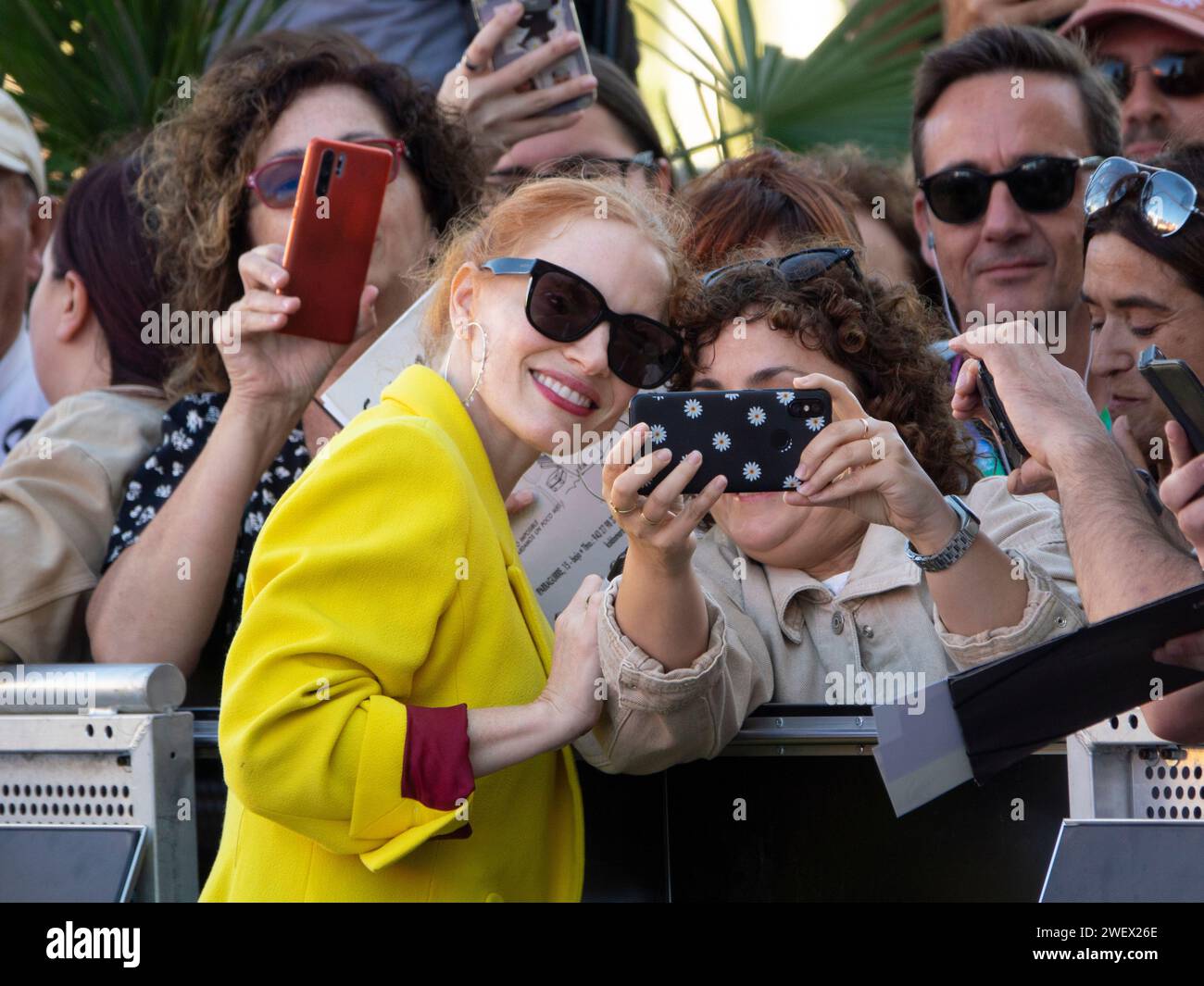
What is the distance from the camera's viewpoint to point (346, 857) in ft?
7.60

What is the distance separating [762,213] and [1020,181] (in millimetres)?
717

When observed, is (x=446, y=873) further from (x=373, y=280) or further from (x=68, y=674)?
(x=373, y=280)

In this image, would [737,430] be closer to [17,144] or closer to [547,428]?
[547,428]

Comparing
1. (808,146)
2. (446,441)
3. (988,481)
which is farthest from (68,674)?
(808,146)

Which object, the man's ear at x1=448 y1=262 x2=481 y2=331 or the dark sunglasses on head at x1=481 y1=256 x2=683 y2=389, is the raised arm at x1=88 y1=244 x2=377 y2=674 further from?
the dark sunglasses on head at x1=481 y1=256 x2=683 y2=389

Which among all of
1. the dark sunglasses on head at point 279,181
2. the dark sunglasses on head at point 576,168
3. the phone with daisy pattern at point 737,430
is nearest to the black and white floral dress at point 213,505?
the dark sunglasses on head at point 279,181

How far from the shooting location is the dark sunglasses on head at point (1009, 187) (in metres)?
3.66

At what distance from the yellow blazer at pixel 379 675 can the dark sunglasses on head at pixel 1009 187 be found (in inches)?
69.3

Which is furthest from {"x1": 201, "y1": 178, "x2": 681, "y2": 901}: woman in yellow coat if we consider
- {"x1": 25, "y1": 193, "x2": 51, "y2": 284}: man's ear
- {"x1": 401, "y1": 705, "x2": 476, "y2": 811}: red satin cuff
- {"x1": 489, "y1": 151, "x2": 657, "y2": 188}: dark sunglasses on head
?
{"x1": 25, "y1": 193, "x2": 51, "y2": 284}: man's ear

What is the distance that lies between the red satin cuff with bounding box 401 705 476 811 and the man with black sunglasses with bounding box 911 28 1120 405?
1979 mm

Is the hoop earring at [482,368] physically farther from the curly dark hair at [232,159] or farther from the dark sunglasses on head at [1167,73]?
the dark sunglasses on head at [1167,73]

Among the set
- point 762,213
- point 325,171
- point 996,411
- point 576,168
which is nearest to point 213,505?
point 325,171
